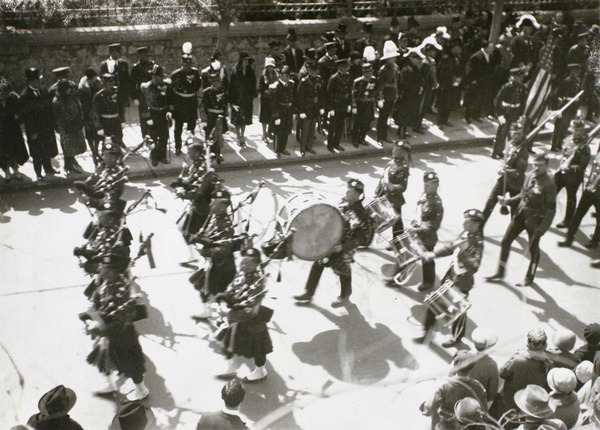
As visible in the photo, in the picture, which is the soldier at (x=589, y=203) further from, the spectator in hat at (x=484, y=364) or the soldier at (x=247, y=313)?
the soldier at (x=247, y=313)

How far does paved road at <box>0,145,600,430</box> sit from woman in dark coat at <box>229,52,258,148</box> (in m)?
2.57

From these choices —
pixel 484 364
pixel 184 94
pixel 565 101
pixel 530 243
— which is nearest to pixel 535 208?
pixel 530 243

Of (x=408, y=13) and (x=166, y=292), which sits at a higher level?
(x=408, y=13)

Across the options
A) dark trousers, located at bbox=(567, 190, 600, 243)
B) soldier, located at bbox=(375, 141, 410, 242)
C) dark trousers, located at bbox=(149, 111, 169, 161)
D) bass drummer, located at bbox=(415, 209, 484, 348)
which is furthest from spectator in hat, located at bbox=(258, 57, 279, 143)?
bass drummer, located at bbox=(415, 209, 484, 348)

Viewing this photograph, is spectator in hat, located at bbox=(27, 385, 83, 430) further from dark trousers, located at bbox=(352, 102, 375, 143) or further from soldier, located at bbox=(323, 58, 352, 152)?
dark trousers, located at bbox=(352, 102, 375, 143)

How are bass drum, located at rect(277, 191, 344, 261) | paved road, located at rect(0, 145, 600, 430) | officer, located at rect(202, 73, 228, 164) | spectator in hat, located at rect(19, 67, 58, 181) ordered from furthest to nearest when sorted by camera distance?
officer, located at rect(202, 73, 228, 164) → spectator in hat, located at rect(19, 67, 58, 181) → bass drum, located at rect(277, 191, 344, 261) → paved road, located at rect(0, 145, 600, 430)

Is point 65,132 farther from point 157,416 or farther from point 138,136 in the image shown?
point 157,416

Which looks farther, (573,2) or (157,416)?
(573,2)

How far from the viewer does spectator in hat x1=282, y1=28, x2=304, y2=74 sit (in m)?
14.0

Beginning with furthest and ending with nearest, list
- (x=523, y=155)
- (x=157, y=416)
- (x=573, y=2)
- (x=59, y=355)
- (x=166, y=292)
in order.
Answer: (x=573, y=2) < (x=523, y=155) < (x=166, y=292) < (x=59, y=355) < (x=157, y=416)

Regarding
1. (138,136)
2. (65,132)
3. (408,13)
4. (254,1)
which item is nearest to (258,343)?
(65,132)

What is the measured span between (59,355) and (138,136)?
6720 mm

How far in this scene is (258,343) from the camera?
6.34 m

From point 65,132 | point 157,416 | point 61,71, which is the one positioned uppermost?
point 61,71
